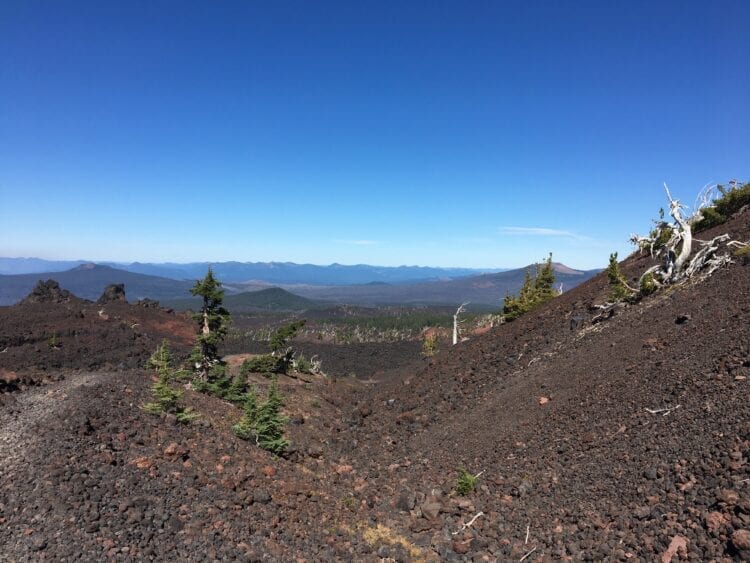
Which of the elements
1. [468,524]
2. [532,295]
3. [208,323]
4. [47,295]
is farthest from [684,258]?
[47,295]

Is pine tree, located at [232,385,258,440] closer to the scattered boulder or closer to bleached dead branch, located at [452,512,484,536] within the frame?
bleached dead branch, located at [452,512,484,536]

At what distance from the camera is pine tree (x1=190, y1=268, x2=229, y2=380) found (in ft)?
76.3

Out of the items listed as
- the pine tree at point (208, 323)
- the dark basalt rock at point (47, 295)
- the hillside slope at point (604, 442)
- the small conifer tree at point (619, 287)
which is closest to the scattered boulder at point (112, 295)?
the dark basalt rock at point (47, 295)

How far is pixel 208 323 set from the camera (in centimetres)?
2414

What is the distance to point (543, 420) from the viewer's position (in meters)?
12.4

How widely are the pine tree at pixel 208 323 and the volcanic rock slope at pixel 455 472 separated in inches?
266

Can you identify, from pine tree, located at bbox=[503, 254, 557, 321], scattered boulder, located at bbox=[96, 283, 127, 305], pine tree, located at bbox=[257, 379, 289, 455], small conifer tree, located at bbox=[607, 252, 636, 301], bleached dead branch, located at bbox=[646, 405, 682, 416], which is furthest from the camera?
scattered boulder, located at bbox=[96, 283, 127, 305]

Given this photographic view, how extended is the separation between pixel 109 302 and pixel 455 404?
→ 89.2 metres

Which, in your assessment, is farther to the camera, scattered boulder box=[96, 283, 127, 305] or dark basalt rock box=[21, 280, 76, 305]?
scattered boulder box=[96, 283, 127, 305]

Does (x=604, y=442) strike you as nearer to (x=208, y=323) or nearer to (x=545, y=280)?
(x=208, y=323)

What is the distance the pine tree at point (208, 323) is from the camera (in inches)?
916

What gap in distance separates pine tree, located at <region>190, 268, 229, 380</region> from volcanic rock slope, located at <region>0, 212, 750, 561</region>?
6.75 meters

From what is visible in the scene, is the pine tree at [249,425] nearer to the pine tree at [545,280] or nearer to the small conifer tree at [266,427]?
the small conifer tree at [266,427]

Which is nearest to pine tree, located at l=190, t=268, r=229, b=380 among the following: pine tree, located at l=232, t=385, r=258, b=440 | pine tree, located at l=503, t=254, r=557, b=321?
pine tree, located at l=232, t=385, r=258, b=440
